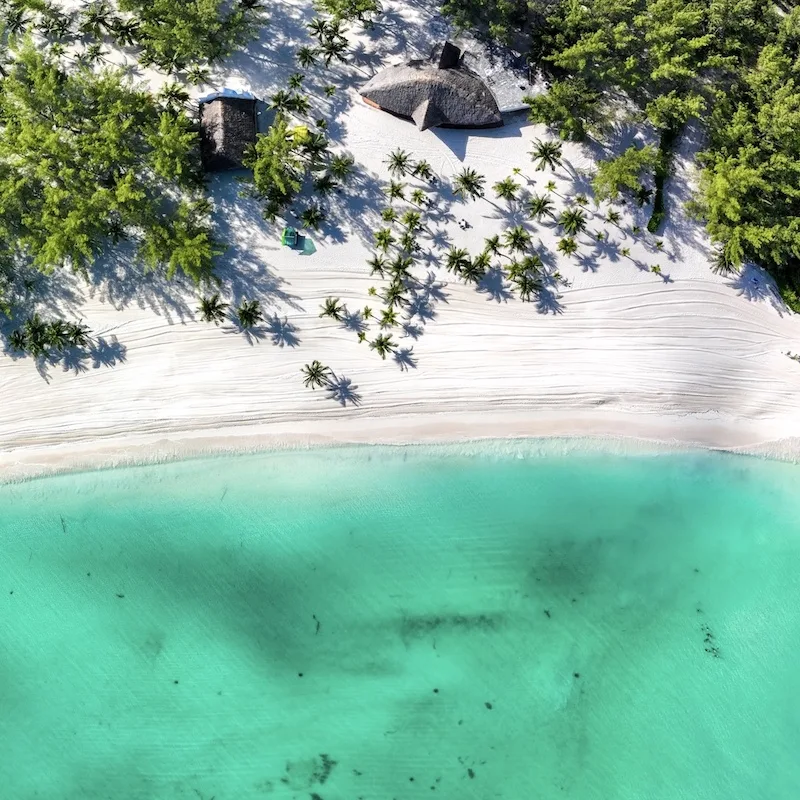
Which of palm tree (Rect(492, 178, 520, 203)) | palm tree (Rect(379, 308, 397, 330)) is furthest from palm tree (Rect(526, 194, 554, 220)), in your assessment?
palm tree (Rect(379, 308, 397, 330))

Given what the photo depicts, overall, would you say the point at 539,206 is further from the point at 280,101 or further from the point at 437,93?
the point at 280,101

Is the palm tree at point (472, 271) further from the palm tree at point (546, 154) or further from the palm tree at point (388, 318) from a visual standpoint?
the palm tree at point (546, 154)

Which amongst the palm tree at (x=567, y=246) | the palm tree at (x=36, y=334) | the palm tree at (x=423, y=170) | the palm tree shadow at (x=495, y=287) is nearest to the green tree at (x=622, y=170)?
the palm tree at (x=567, y=246)

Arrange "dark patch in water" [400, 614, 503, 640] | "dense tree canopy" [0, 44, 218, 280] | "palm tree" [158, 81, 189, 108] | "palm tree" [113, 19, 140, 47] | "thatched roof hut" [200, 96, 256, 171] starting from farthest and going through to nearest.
→ "dark patch in water" [400, 614, 503, 640]
"palm tree" [113, 19, 140, 47]
"palm tree" [158, 81, 189, 108]
"thatched roof hut" [200, 96, 256, 171]
"dense tree canopy" [0, 44, 218, 280]

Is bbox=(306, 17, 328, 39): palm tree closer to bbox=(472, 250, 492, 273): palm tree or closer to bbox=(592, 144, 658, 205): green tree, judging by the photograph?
bbox=(472, 250, 492, 273): palm tree

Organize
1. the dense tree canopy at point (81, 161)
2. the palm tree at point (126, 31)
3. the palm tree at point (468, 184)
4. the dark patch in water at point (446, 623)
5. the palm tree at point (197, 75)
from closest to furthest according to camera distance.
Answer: the dense tree canopy at point (81, 161), the palm tree at point (126, 31), the palm tree at point (197, 75), the palm tree at point (468, 184), the dark patch in water at point (446, 623)

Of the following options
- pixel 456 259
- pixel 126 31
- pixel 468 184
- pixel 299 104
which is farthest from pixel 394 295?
pixel 126 31

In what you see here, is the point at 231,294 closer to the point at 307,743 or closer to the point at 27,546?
the point at 27,546
